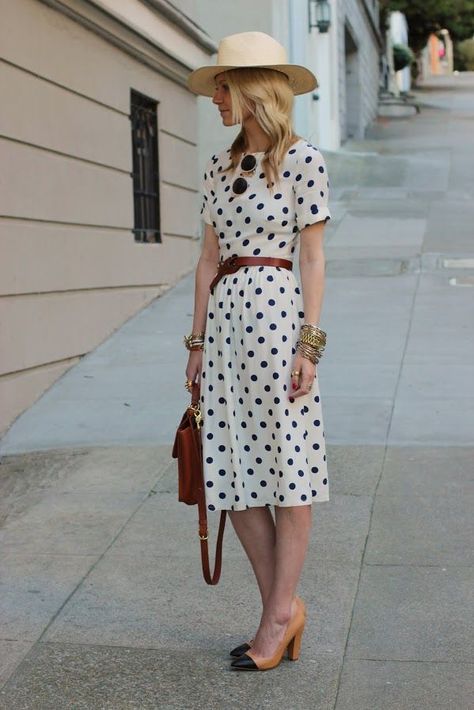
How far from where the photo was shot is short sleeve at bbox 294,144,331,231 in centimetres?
375

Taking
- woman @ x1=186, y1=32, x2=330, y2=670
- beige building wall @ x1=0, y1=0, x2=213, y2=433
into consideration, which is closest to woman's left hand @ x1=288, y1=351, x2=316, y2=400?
woman @ x1=186, y1=32, x2=330, y2=670

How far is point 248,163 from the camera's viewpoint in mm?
3812

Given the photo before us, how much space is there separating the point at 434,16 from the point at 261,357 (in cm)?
3705

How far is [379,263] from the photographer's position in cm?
1243

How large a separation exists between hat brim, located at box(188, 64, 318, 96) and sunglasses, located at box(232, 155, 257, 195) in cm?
29

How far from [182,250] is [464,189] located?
6443 millimetres

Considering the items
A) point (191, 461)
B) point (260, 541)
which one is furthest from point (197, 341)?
point (260, 541)

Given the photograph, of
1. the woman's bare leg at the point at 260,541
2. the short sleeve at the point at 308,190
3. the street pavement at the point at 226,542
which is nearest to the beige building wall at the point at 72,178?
the street pavement at the point at 226,542

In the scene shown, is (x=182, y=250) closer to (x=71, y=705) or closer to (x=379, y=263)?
(x=379, y=263)

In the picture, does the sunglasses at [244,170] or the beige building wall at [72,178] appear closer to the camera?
the sunglasses at [244,170]

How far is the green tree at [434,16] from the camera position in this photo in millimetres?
36344

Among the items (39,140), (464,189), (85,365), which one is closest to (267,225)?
(39,140)

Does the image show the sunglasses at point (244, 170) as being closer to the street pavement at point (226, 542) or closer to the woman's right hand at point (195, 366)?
the woman's right hand at point (195, 366)

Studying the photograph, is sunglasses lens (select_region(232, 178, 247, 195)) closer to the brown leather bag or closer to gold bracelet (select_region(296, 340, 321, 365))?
gold bracelet (select_region(296, 340, 321, 365))
